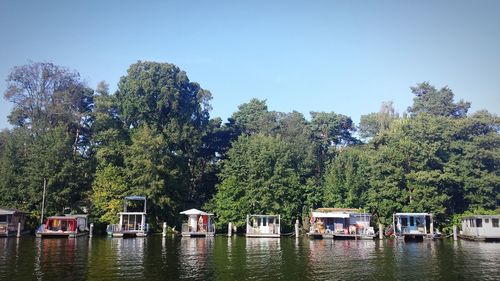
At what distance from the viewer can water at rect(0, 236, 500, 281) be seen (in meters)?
19.3

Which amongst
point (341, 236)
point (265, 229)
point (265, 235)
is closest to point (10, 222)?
point (265, 235)

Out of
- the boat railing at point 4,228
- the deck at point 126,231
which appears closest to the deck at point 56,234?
the boat railing at point 4,228

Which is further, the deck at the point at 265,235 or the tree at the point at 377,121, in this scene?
the tree at the point at 377,121

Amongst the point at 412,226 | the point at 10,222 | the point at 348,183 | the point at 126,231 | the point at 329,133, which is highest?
the point at 329,133

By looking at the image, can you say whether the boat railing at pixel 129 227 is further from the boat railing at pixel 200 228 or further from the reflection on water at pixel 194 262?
the reflection on water at pixel 194 262

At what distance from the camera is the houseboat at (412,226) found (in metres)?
43.1

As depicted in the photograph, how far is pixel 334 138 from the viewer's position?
216ft

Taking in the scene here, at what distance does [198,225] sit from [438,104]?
41129 mm

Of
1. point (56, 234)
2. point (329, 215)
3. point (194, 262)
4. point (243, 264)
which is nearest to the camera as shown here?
point (243, 264)

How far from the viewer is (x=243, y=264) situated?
23484 millimetres

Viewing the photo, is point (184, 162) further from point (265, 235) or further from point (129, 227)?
point (265, 235)

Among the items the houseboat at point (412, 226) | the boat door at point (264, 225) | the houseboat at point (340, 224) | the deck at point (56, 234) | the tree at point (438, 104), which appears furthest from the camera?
the tree at point (438, 104)

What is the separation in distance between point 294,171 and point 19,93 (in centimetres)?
3767

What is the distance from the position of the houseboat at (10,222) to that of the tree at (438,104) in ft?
188
